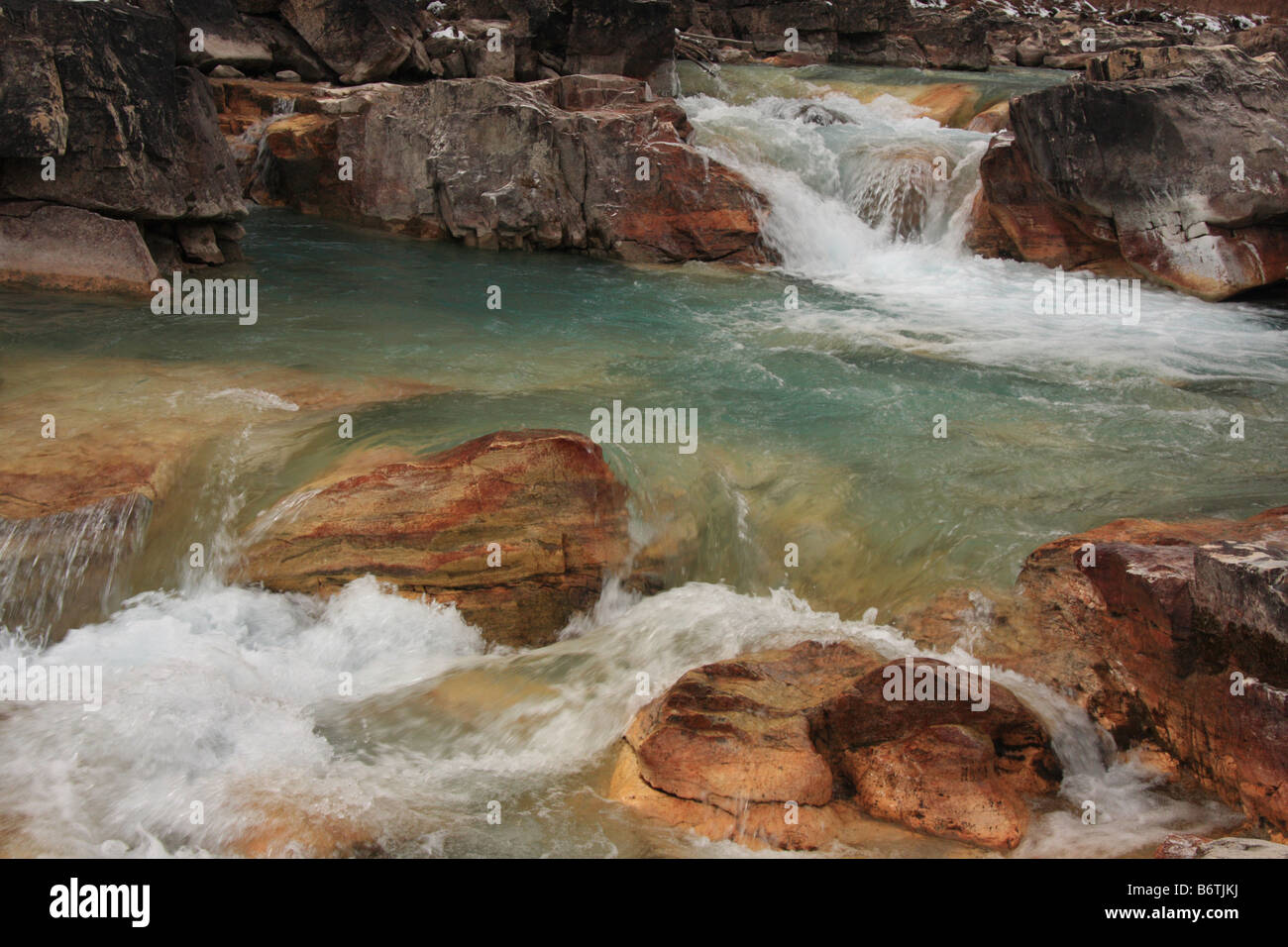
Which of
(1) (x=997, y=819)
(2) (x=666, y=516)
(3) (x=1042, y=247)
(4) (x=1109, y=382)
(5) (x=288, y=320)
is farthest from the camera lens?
(3) (x=1042, y=247)

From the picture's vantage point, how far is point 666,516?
616 centimetres

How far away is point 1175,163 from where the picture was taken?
35.2 feet

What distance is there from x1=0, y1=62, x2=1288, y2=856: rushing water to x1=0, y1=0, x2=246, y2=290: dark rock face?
1.90ft

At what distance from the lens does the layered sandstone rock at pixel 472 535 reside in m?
5.65

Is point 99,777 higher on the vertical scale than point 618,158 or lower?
→ lower

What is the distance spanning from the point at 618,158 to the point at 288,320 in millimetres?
4823

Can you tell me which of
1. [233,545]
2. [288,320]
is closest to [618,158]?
[288,320]

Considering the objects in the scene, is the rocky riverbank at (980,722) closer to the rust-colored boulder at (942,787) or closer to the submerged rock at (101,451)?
the rust-colored boulder at (942,787)

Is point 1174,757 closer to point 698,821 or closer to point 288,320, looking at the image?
point 698,821

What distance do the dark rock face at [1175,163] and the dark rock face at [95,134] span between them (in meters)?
8.65

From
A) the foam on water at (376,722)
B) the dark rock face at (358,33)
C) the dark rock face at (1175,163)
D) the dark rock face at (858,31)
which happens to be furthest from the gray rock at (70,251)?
the dark rock face at (858,31)

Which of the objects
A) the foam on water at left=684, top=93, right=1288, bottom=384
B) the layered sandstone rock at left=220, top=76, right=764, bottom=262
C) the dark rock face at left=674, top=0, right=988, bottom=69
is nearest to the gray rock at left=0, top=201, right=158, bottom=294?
the layered sandstone rock at left=220, top=76, right=764, bottom=262

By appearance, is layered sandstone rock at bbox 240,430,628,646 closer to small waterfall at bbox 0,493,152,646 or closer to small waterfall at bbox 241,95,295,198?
small waterfall at bbox 0,493,152,646

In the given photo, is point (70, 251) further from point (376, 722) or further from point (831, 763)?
point (831, 763)
